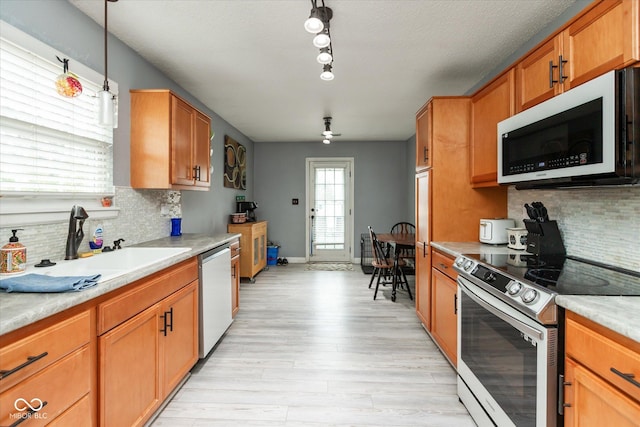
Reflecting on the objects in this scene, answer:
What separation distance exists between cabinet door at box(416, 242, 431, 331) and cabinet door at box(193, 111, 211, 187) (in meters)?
2.27

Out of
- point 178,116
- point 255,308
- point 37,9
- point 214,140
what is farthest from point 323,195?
point 37,9

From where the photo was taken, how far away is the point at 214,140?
4.38 meters

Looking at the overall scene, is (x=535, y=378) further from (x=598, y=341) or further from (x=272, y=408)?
(x=272, y=408)

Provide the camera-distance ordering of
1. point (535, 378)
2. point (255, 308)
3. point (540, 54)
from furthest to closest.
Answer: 1. point (255, 308)
2. point (540, 54)
3. point (535, 378)

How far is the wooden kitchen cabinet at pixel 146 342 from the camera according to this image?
1328mm

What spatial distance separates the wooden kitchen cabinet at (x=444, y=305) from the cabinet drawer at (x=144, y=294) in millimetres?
1851

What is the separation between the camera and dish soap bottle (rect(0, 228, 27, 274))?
138 cm

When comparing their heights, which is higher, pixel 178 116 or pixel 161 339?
pixel 178 116

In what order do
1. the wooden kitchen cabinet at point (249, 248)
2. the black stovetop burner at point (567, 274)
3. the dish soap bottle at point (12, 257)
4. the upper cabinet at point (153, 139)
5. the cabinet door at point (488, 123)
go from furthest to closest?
the wooden kitchen cabinet at point (249, 248)
the upper cabinet at point (153, 139)
the cabinet door at point (488, 123)
the dish soap bottle at point (12, 257)
the black stovetop burner at point (567, 274)

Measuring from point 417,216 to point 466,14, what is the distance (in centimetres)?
173

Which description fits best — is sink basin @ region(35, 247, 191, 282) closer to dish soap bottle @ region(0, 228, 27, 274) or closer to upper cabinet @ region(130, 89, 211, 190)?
dish soap bottle @ region(0, 228, 27, 274)

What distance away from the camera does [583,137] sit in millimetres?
1439

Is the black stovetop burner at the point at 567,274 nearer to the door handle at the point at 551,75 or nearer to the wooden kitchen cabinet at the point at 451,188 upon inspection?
the wooden kitchen cabinet at the point at 451,188

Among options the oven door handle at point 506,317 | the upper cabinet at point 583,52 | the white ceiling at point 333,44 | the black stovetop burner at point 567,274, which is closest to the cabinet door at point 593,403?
the oven door handle at point 506,317
